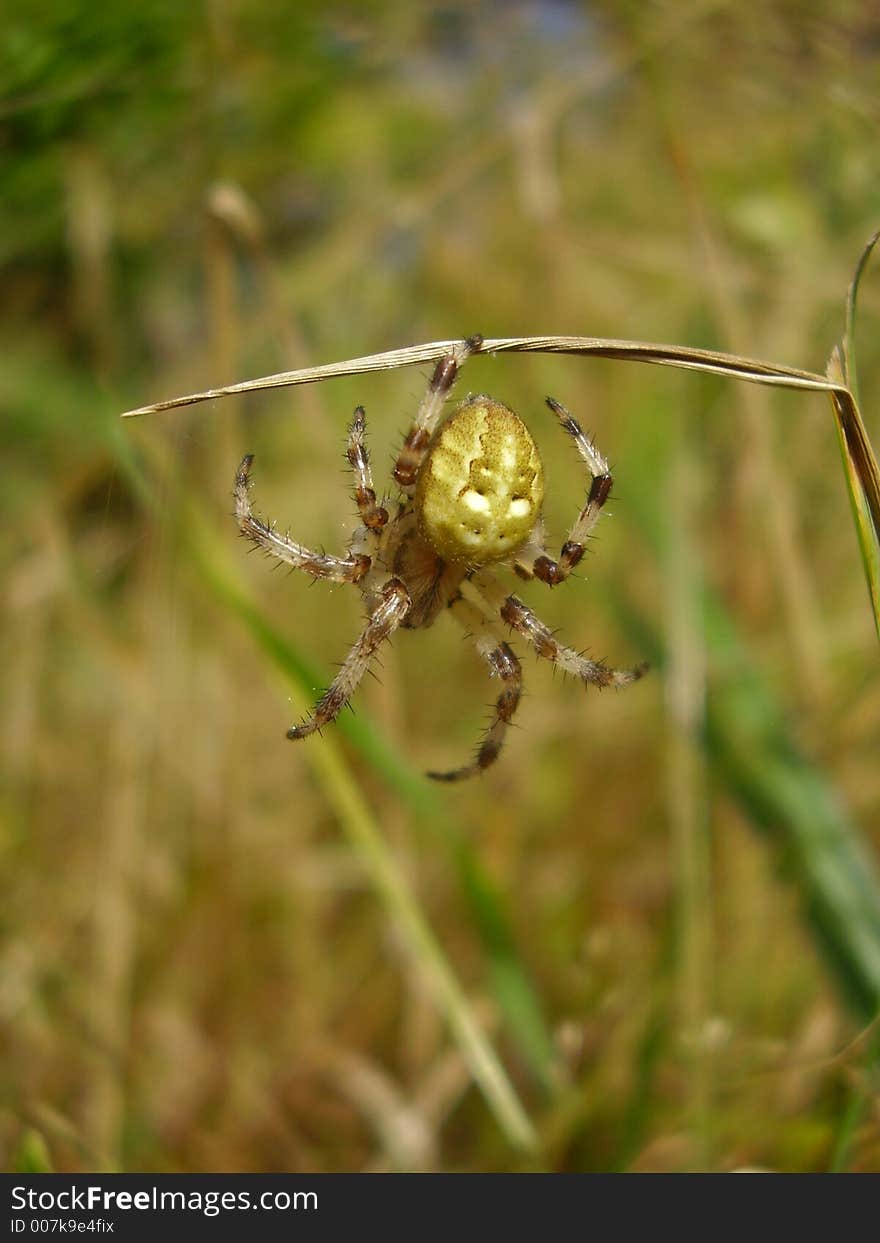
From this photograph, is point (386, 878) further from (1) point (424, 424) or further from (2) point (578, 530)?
(1) point (424, 424)

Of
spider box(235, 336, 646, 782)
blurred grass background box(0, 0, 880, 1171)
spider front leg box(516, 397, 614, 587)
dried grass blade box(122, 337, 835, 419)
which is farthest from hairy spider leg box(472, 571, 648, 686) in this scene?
dried grass blade box(122, 337, 835, 419)

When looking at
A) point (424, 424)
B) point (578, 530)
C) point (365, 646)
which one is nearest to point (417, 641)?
point (365, 646)

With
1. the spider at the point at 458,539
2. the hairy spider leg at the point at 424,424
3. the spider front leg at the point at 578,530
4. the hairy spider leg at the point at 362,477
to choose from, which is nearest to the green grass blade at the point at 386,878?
the spider at the point at 458,539

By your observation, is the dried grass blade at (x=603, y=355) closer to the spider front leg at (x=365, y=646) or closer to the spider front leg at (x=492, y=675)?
the spider front leg at (x=365, y=646)

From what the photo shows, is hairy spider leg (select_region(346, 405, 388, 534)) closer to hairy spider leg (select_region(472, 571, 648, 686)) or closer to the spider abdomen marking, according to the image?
the spider abdomen marking

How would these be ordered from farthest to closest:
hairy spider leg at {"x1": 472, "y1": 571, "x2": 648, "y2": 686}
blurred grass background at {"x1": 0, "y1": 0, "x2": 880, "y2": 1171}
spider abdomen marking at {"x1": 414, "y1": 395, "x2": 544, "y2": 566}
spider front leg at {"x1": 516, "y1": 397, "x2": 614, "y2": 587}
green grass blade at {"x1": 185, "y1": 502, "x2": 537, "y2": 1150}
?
blurred grass background at {"x1": 0, "y1": 0, "x2": 880, "y2": 1171}, hairy spider leg at {"x1": 472, "y1": 571, "x2": 648, "y2": 686}, green grass blade at {"x1": 185, "y1": 502, "x2": 537, "y2": 1150}, spider front leg at {"x1": 516, "y1": 397, "x2": 614, "y2": 587}, spider abdomen marking at {"x1": 414, "y1": 395, "x2": 544, "y2": 566}
